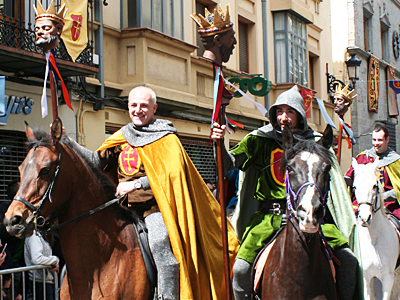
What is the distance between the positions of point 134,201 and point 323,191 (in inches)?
64.9

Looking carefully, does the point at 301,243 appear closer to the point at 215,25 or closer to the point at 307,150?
the point at 307,150

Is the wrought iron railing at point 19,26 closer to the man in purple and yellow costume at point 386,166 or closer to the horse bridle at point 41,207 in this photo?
the horse bridle at point 41,207

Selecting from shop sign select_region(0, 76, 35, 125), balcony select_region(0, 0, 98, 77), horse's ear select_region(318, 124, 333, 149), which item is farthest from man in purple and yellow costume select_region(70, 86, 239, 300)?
shop sign select_region(0, 76, 35, 125)

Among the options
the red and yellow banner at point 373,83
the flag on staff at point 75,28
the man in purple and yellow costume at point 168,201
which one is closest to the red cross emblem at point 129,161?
the man in purple and yellow costume at point 168,201

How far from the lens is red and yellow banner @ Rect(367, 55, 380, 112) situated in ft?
82.5

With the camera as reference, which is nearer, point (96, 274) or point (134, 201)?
point (96, 274)

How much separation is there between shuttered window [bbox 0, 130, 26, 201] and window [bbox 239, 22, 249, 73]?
893 centimetres

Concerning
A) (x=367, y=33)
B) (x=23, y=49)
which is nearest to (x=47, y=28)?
(x=23, y=49)

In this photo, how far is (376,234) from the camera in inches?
274

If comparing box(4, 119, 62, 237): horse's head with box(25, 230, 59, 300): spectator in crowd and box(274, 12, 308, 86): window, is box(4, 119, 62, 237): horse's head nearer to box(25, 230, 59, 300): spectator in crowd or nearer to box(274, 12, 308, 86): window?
box(25, 230, 59, 300): spectator in crowd

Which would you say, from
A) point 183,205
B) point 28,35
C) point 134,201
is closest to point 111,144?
point 134,201

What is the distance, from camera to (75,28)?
392 inches

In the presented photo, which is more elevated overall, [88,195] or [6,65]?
[6,65]

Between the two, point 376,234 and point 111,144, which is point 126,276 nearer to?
point 111,144
